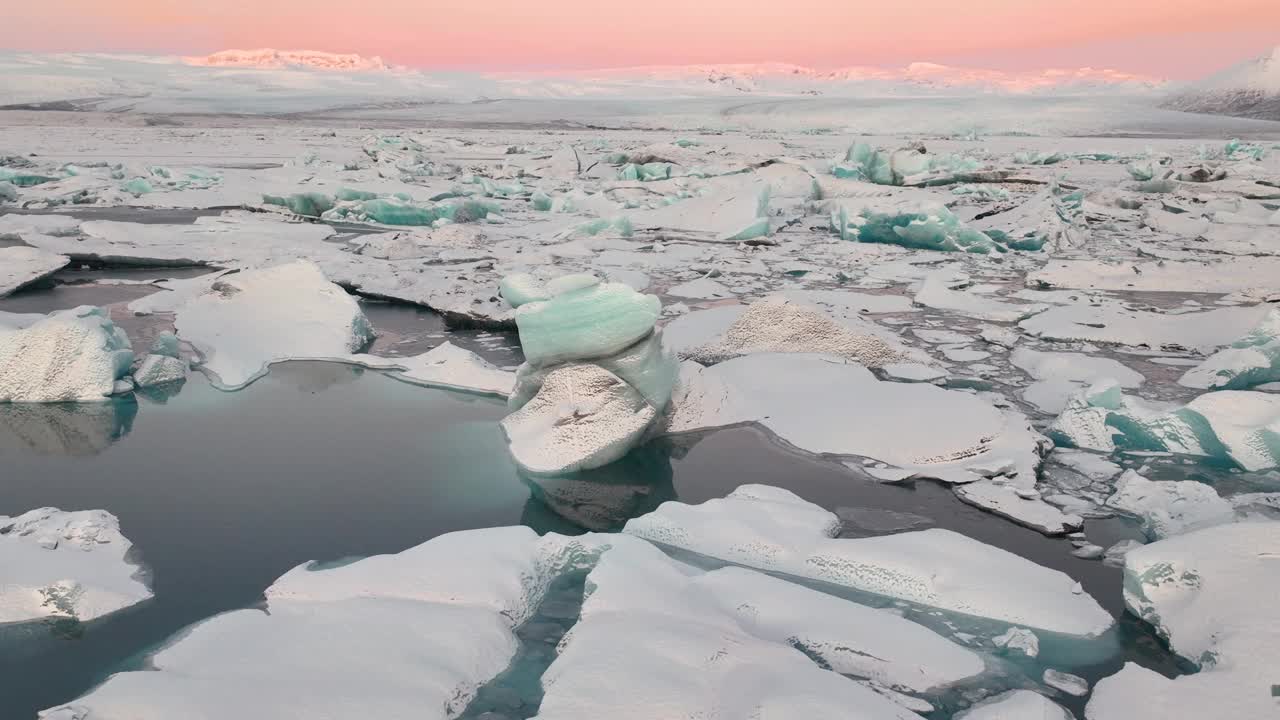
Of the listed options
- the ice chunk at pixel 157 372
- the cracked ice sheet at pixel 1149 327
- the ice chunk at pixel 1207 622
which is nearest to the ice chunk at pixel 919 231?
the cracked ice sheet at pixel 1149 327

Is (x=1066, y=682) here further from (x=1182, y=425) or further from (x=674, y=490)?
(x=1182, y=425)

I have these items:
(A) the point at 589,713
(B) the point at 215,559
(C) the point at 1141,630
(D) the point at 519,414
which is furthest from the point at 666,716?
(D) the point at 519,414

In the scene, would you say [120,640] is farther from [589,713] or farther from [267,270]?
[267,270]

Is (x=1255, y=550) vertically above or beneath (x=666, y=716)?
above

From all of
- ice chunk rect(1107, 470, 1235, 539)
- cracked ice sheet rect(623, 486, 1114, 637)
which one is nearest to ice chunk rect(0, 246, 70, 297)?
cracked ice sheet rect(623, 486, 1114, 637)

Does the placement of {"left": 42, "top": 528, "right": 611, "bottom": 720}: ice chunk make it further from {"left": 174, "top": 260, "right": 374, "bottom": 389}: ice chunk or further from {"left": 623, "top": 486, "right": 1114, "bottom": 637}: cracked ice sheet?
{"left": 174, "top": 260, "right": 374, "bottom": 389}: ice chunk

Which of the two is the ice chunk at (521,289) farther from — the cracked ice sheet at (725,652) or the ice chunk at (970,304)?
the ice chunk at (970,304)
